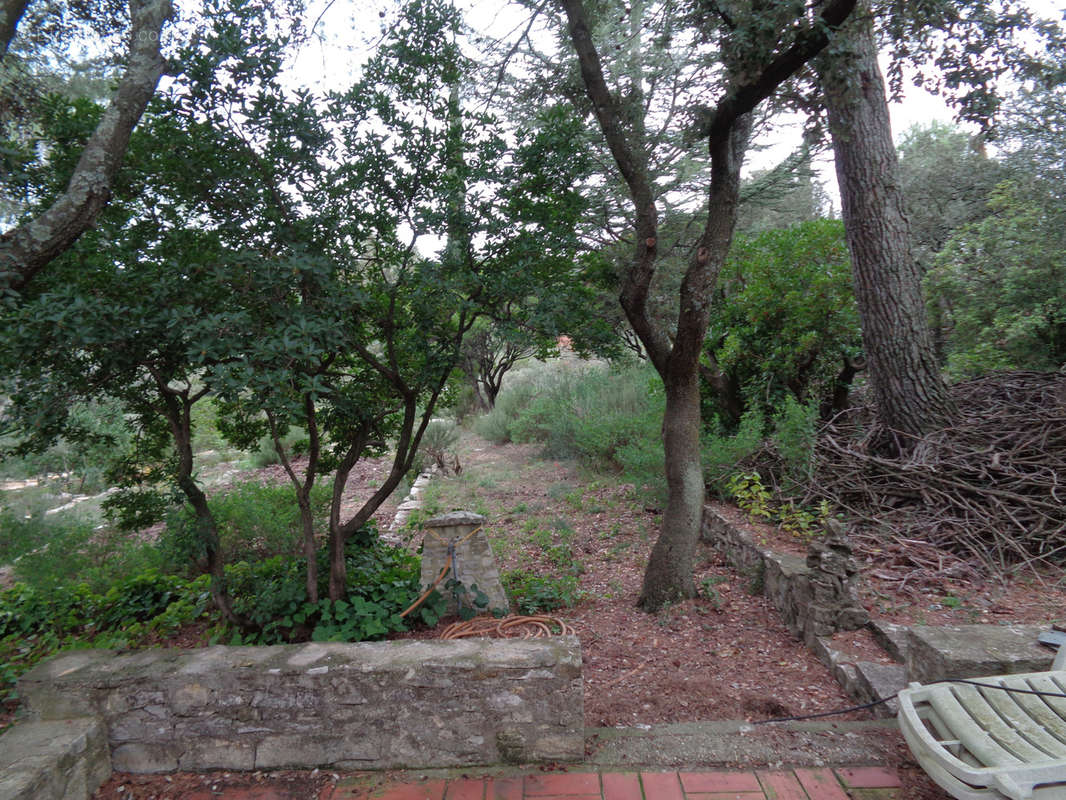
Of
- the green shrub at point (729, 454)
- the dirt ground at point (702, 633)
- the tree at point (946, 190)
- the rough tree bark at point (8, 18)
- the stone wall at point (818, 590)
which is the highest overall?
the tree at point (946, 190)

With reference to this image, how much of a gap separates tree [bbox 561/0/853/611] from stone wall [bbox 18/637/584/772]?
2.01 m

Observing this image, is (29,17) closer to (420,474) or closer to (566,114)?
(566,114)

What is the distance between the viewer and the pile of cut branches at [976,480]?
407 centimetres

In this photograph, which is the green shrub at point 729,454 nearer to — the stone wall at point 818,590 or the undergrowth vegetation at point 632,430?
the undergrowth vegetation at point 632,430

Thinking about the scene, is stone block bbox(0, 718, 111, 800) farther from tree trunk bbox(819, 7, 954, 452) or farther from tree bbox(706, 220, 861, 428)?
tree bbox(706, 220, 861, 428)

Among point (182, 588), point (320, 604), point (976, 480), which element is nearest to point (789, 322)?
point (976, 480)

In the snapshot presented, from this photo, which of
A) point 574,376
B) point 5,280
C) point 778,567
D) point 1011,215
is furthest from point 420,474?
point 1011,215

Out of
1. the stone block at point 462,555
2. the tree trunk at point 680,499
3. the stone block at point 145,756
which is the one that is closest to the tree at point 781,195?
the tree trunk at point 680,499

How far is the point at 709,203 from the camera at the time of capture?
4.14 metres

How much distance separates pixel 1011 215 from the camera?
25.6ft

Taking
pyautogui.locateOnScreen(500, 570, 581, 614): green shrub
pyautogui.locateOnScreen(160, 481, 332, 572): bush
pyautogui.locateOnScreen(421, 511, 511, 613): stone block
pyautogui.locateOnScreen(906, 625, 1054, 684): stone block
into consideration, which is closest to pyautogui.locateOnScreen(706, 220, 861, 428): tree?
pyautogui.locateOnScreen(500, 570, 581, 614): green shrub

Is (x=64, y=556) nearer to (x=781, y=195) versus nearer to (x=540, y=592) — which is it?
(x=540, y=592)

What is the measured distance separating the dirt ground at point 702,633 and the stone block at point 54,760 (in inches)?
5.2

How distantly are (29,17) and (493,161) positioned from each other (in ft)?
11.3
